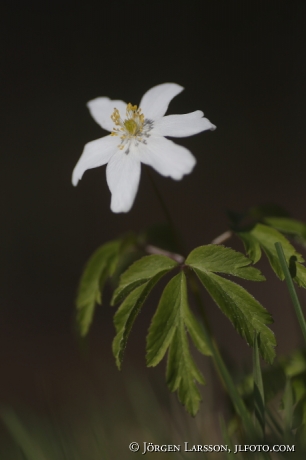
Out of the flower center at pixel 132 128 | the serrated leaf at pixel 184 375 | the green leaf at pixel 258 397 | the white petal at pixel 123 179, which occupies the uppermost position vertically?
the flower center at pixel 132 128

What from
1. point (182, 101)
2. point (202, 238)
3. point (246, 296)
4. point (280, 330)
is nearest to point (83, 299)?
point (246, 296)

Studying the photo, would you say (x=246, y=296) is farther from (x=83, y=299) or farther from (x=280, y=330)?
(x=280, y=330)

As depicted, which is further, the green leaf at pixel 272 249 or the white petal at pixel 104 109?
the white petal at pixel 104 109

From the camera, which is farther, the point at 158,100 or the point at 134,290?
the point at 158,100

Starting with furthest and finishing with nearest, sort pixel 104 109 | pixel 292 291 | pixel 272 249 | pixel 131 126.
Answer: pixel 104 109 → pixel 131 126 → pixel 272 249 → pixel 292 291

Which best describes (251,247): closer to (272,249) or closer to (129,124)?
(272,249)

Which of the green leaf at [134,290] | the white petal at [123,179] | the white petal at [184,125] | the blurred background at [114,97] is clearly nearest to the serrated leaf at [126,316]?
the green leaf at [134,290]

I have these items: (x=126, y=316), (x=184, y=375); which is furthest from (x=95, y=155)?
(x=184, y=375)

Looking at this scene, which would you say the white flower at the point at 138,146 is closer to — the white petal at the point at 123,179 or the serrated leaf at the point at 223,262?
the white petal at the point at 123,179
